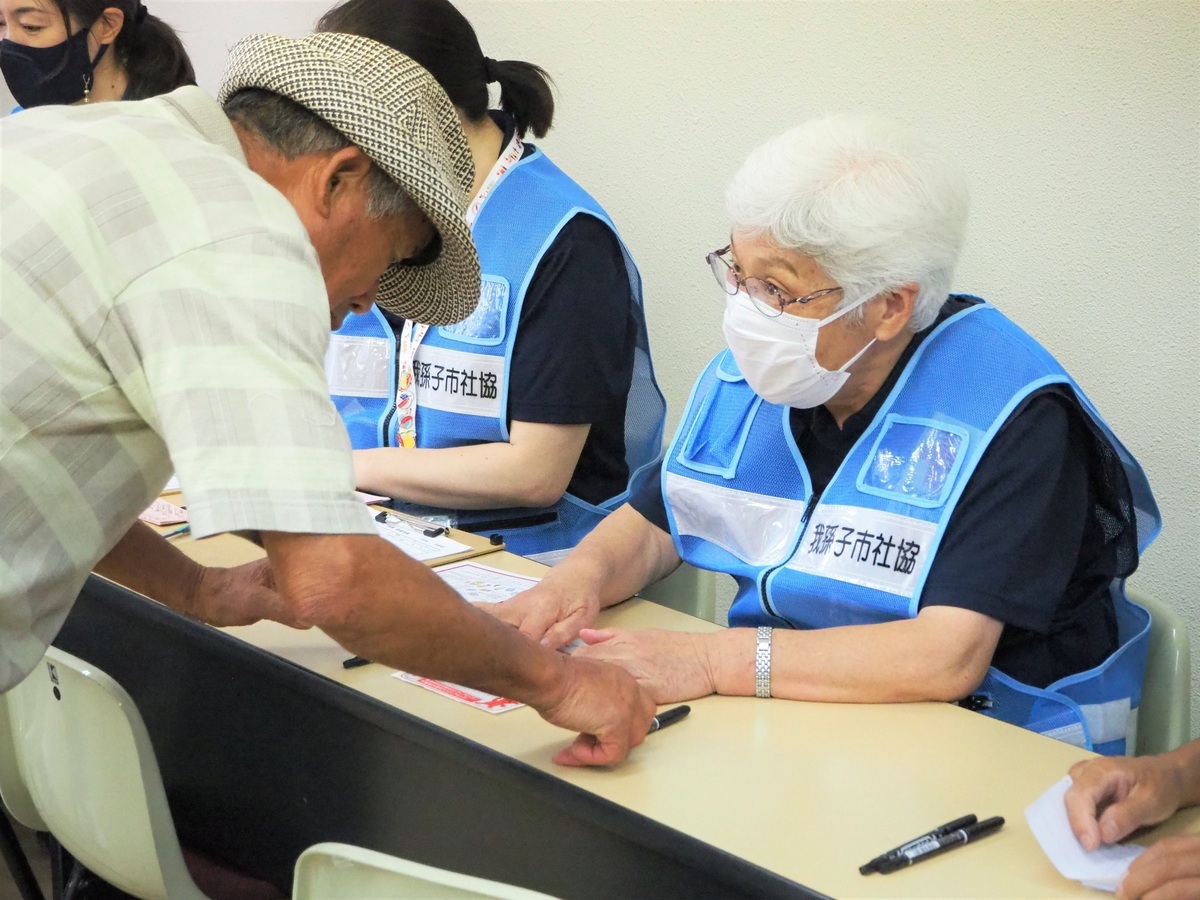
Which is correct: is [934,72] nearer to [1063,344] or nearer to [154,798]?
[1063,344]

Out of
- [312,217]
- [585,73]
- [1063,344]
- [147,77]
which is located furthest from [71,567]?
[585,73]

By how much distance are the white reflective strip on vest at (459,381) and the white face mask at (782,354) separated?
0.73 m

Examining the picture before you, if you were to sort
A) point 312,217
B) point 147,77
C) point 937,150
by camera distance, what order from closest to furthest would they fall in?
point 312,217
point 937,150
point 147,77

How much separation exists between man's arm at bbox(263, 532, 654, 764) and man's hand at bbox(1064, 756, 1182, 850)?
1.64 feet

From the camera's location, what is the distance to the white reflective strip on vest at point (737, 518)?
192 centimetres

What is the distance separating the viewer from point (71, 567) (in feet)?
3.94

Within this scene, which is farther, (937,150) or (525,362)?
(525,362)

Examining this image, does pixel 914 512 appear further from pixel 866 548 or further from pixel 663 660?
pixel 663 660

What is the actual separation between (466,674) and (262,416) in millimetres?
368

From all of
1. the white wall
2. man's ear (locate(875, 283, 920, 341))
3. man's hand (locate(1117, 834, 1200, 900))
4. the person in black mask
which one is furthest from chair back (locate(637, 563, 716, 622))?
the person in black mask

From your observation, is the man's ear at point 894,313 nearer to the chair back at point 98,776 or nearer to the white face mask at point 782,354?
the white face mask at point 782,354

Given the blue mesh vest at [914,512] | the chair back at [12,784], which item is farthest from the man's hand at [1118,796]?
the chair back at [12,784]

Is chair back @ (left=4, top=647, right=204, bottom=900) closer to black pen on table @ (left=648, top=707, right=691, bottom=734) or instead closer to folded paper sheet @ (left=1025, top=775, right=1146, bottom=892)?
black pen on table @ (left=648, top=707, right=691, bottom=734)

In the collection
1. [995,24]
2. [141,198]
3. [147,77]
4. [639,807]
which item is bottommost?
[639,807]
